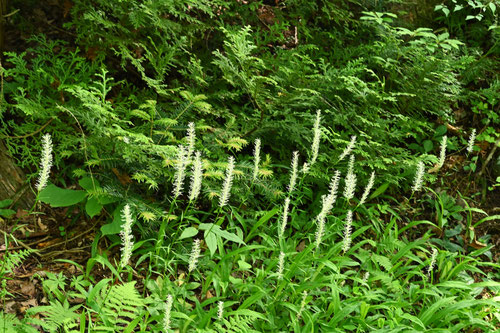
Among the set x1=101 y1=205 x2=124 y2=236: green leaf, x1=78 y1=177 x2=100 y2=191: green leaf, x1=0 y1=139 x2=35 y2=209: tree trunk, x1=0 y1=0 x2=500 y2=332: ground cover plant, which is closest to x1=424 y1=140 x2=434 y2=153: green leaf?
x1=0 y1=0 x2=500 y2=332: ground cover plant

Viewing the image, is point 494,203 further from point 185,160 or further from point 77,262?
point 77,262

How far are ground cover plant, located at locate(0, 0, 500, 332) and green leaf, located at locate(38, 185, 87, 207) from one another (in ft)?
0.04

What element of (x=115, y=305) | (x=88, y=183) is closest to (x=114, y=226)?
(x=88, y=183)

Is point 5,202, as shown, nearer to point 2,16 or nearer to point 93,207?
point 93,207

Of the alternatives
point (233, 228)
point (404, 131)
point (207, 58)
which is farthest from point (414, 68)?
point (233, 228)

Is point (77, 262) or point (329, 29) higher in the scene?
point (329, 29)

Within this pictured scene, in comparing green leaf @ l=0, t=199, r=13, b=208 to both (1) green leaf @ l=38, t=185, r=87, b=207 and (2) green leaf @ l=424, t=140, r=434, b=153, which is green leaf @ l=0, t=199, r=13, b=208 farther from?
(2) green leaf @ l=424, t=140, r=434, b=153

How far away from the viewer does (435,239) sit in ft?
14.2

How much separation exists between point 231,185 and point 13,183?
1.81 metres

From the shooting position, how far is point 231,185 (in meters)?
2.88

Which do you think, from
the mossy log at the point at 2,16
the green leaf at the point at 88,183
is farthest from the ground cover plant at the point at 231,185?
the mossy log at the point at 2,16

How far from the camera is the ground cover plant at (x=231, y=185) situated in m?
3.03

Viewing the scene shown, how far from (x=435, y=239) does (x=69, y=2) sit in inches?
155

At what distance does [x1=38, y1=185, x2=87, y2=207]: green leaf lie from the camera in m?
3.21
